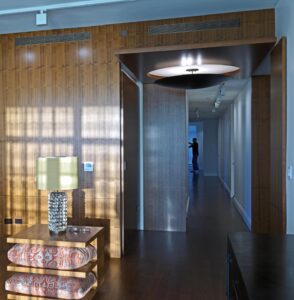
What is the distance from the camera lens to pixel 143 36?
406 centimetres

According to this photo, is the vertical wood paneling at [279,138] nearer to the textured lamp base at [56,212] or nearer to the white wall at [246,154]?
the white wall at [246,154]

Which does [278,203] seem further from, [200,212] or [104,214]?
[200,212]

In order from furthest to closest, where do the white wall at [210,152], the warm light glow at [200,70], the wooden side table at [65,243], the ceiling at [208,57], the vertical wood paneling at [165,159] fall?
1. the white wall at [210,152]
2. the vertical wood paneling at [165,159]
3. the warm light glow at [200,70]
4. the ceiling at [208,57]
5. the wooden side table at [65,243]

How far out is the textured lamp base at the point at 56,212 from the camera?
3.02 metres

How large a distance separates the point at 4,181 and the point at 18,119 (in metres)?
0.95

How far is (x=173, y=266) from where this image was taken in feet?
12.0

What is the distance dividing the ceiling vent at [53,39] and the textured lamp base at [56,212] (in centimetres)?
230

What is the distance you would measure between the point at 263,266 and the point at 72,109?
3.36 m

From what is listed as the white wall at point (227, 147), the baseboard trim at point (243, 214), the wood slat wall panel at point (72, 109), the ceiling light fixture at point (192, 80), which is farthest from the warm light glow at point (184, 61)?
the white wall at point (227, 147)

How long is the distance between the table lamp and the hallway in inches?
33.8

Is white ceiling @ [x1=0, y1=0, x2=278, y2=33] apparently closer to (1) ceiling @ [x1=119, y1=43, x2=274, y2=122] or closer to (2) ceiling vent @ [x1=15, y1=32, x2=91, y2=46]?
(2) ceiling vent @ [x1=15, y1=32, x2=91, y2=46]

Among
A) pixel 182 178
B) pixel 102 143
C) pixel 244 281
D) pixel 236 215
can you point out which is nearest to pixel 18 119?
pixel 102 143

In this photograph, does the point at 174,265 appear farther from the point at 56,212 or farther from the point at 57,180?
the point at 57,180

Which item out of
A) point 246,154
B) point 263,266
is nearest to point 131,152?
point 246,154
